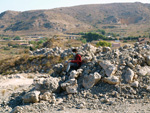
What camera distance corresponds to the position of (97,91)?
18.1ft

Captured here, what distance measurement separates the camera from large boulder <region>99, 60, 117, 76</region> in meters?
5.81

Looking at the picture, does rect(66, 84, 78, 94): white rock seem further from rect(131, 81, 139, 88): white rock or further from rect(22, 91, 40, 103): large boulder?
rect(131, 81, 139, 88): white rock

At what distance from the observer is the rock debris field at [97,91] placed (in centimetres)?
491

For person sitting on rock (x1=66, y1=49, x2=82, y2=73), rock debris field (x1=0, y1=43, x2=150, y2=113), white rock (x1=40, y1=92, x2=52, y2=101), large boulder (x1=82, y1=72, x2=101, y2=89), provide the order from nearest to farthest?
rock debris field (x1=0, y1=43, x2=150, y2=113)
white rock (x1=40, y1=92, x2=52, y2=101)
large boulder (x1=82, y1=72, x2=101, y2=89)
person sitting on rock (x1=66, y1=49, x2=82, y2=73)

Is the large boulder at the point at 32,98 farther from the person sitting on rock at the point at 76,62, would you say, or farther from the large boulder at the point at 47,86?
the person sitting on rock at the point at 76,62

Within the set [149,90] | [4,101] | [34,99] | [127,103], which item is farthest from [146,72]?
[4,101]

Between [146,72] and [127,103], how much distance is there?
164cm

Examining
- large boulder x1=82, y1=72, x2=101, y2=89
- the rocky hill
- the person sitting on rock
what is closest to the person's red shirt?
the person sitting on rock

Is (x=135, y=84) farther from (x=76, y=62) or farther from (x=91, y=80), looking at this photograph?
(x=76, y=62)

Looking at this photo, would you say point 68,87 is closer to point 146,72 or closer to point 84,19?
point 146,72

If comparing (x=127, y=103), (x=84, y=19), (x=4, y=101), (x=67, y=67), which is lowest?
(x=4, y=101)

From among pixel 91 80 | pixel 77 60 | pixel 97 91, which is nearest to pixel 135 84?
pixel 97 91

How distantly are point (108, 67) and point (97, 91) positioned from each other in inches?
37.9

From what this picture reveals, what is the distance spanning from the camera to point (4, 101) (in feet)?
19.4
